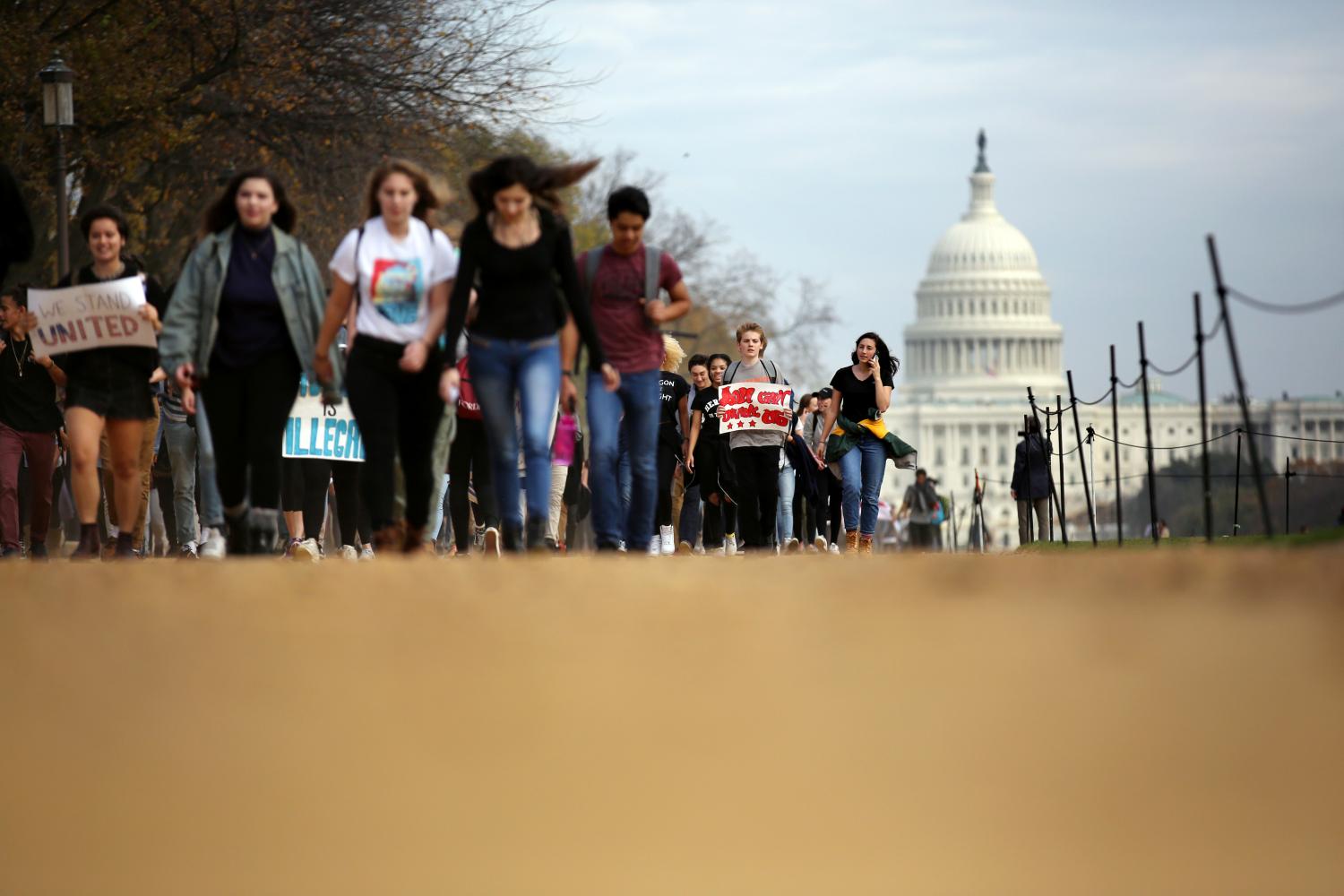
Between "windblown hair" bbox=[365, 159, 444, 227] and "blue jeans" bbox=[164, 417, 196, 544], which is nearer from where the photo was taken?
"windblown hair" bbox=[365, 159, 444, 227]

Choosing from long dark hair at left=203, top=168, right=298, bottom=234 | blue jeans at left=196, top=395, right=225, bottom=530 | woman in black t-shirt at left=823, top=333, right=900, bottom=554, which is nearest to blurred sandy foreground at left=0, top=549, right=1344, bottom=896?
long dark hair at left=203, top=168, right=298, bottom=234

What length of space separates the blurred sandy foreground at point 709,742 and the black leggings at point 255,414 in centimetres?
257

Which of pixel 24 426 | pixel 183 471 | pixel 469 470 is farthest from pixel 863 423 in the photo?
pixel 24 426

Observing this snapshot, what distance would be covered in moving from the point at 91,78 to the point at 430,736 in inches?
746

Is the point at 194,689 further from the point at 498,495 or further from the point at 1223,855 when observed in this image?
the point at 498,495

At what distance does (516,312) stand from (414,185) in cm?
70

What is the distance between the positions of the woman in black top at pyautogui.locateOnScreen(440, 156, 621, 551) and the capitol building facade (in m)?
133

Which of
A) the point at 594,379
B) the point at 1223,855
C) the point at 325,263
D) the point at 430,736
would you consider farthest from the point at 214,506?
the point at 325,263

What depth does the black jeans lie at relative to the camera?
16859 mm

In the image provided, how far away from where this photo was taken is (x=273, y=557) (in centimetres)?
1012

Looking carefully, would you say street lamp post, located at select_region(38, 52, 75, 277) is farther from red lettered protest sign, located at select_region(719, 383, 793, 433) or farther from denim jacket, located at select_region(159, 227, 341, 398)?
denim jacket, located at select_region(159, 227, 341, 398)

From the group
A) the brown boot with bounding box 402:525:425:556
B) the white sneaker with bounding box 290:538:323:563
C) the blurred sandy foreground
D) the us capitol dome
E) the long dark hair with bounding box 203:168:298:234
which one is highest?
the us capitol dome

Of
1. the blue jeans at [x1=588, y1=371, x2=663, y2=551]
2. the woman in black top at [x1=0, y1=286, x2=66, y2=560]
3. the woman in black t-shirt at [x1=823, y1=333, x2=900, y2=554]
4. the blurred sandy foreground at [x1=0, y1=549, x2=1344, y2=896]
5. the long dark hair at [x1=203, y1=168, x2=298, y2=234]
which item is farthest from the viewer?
the woman in black t-shirt at [x1=823, y1=333, x2=900, y2=554]

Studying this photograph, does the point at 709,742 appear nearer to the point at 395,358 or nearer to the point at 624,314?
the point at 395,358
